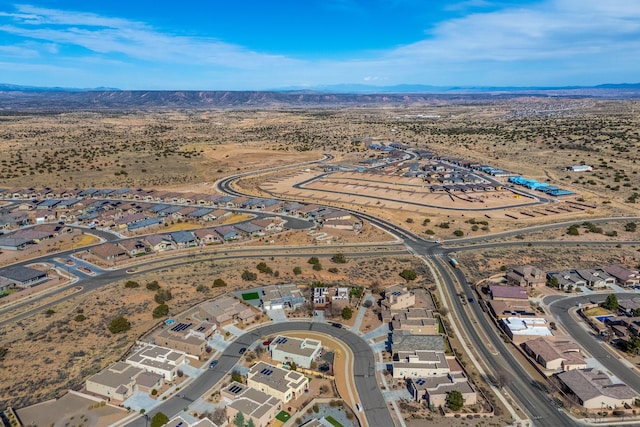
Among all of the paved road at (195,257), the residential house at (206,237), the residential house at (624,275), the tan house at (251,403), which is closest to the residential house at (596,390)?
the residential house at (624,275)

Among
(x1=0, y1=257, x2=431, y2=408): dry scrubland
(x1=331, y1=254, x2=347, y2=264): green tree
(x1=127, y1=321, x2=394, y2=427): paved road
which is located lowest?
(x1=127, y1=321, x2=394, y2=427): paved road

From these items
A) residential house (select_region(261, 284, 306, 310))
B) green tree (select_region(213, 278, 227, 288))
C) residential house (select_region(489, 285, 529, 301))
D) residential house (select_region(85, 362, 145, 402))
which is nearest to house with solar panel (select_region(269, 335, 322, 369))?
residential house (select_region(261, 284, 306, 310))

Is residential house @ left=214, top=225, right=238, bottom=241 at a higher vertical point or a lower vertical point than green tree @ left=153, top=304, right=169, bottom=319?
higher

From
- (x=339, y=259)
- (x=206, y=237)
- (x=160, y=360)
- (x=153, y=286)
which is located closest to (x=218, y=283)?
(x=153, y=286)

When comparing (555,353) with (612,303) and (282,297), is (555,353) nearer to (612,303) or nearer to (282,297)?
(612,303)

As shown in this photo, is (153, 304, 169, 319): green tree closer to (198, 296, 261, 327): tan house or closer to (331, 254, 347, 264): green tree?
(198, 296, 261, 327): tan house

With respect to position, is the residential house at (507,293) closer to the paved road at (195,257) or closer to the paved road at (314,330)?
the paved road at (195,257)

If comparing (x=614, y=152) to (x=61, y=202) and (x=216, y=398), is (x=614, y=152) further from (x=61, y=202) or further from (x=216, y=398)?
(x=61, y=202)
